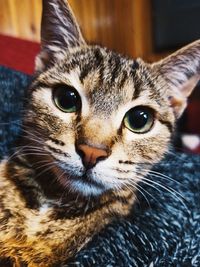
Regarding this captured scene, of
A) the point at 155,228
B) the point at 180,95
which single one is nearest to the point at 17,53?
the point at 180,95

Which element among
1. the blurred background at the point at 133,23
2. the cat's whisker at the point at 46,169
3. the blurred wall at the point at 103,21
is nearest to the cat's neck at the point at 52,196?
the cat's whisker at the point at 46,169

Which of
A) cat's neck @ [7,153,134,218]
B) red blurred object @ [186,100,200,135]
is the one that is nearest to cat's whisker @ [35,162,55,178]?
cat's neck @ [7,153,134,218]

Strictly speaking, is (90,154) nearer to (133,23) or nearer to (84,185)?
(84,185)

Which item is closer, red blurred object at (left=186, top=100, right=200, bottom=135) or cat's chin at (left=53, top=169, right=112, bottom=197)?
cat's chin at (left=53, top=169, right=112, bottom=197)

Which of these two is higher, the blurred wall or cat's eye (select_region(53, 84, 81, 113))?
the blurred wall

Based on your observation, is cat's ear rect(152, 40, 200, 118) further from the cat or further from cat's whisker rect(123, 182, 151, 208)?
cat's whisker rect(123, 182, 151, 208)

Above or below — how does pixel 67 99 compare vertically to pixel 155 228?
above

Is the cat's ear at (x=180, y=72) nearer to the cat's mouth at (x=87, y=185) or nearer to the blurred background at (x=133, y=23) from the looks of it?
the cat's mouth at (x=87, y=185)
